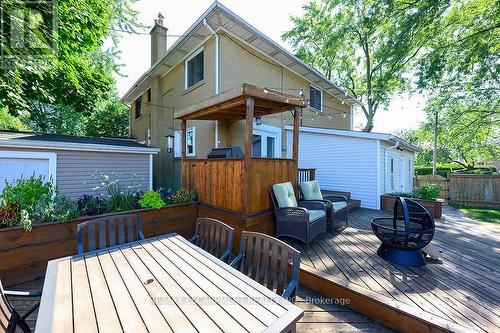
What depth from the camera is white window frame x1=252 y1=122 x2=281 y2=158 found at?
7.86 meters

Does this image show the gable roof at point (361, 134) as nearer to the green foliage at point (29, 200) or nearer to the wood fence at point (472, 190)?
the wood fence at point (472, 190)

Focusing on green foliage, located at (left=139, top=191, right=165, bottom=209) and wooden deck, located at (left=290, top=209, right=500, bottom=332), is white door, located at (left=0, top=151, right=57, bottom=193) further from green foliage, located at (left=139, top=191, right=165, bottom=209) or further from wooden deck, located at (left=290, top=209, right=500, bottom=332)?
wooden deck, located at (left=290, top=209, right=500, bottom=332)

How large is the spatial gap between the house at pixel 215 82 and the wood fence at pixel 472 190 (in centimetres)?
629

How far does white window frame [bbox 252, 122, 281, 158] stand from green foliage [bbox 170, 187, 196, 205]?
137 inches

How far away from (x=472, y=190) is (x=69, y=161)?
15.9 m

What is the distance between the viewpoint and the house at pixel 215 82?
6.79 meters

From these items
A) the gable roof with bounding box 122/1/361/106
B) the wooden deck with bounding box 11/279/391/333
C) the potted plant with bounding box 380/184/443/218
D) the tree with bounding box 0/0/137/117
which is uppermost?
the gable roof with bounding box 122/1/361/106

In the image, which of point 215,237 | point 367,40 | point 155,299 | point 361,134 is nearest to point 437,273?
point 215,237

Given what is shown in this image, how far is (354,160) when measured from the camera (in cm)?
838

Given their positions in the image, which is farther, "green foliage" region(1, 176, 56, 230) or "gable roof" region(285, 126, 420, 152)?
"gable roof" region(285, 126, 420, 152)

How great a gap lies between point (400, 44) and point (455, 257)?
8.03 meters

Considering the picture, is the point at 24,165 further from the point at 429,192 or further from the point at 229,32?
the point at 429,192

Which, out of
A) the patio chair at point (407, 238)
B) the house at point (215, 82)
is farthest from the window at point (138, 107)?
the patio chair at point (407, 238)

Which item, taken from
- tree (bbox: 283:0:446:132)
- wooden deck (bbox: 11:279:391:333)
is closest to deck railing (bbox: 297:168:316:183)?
wooden deck (bbox: 11:279:391:333)
